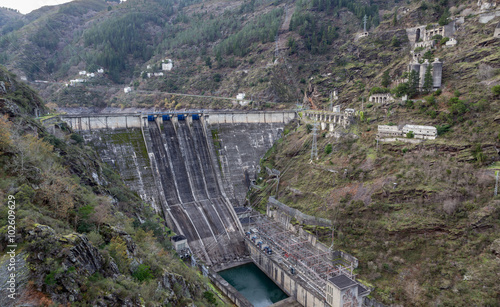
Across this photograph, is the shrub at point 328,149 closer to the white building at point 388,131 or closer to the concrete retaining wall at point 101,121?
the white building at point 388,131

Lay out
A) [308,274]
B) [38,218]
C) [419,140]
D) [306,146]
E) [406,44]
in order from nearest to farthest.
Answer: [38,218]
[308,274]
[419,140]
[306,146]
[406,44]

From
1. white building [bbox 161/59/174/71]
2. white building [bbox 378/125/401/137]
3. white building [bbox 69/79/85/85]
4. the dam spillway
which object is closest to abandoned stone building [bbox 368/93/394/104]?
white building [bbox 378/125/401/137]

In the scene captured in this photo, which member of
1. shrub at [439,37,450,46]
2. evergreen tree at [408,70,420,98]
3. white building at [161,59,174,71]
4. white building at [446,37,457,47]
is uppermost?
white building at [161,59,174,71]

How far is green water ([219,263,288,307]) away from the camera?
33.8 metres

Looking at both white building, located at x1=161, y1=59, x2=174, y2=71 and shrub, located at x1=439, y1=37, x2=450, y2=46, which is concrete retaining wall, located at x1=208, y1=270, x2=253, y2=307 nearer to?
shrub, located at x1=439, y1=37, x2=450, y2=46

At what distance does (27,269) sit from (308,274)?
25.2 metres

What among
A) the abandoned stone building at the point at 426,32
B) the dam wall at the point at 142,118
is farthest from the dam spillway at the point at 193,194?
the abandoned stone building at the point at 426,32

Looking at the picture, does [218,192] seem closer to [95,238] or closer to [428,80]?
[95,238]

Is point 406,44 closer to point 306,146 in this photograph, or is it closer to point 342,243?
point 306,146

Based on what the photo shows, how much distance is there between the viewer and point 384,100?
4594 centimetres

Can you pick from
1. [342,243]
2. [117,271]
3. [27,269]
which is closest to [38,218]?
[27,269]

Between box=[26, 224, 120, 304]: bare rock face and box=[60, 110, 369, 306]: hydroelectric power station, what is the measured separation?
2007cm

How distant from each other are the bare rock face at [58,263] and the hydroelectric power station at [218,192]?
65.8 feet

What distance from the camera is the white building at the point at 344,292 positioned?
26984 millimetres
